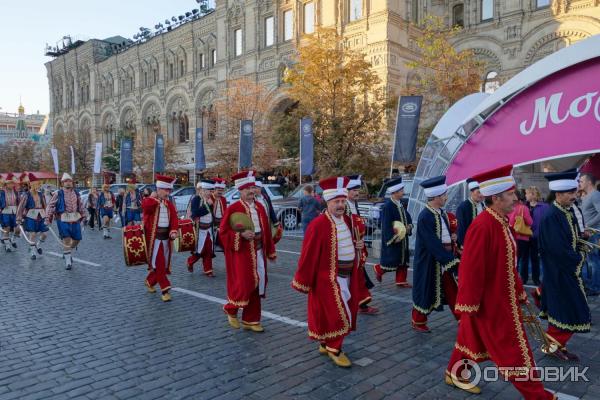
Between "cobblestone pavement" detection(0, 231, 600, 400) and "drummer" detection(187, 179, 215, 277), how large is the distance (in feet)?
4.95

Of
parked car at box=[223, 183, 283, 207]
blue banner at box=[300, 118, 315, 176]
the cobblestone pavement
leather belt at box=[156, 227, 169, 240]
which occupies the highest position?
blue banner at box=[300, 118, 315, 176]

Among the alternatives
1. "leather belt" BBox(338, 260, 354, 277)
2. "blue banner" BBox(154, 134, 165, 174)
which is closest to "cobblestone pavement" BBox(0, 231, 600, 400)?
"leather belt" BBox(338, 260, 354, 277)

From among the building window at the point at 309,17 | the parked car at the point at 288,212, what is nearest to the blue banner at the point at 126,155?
the building window at the point at 309,17

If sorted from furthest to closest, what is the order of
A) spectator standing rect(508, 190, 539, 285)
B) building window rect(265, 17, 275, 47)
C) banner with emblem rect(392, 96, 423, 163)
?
building window rect(265, 17, 275, 47) < banner with emblem rect(392, 96, 423, 163) < spectator standing rect(508, 190, 539, 285)

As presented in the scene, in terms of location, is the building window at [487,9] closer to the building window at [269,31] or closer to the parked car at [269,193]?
the building window at [269,31]

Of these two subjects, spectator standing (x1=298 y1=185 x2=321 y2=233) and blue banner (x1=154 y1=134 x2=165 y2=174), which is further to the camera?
blue banner (x1=154 y1=134 x2=165 y2=174)

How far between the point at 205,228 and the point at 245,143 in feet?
31.6

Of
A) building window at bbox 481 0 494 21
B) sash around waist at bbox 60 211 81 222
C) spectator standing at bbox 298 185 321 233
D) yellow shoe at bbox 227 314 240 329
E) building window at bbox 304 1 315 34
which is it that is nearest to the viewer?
yellow shoe at bbox 227 314 240 329

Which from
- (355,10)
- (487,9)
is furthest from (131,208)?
(487,9)

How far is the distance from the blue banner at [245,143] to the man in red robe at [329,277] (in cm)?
1414

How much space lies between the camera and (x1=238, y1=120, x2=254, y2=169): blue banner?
61.5 feet

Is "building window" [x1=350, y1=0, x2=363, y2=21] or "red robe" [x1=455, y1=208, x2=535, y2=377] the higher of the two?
"building window" [x1=350, y1=0, x2=363, y2=21]

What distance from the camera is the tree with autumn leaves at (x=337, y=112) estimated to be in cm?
1944

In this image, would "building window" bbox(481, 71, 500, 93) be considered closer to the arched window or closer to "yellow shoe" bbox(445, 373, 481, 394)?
the arched window
